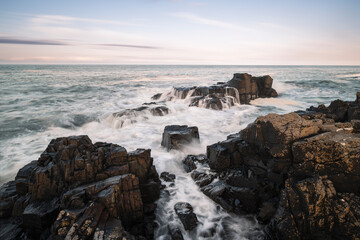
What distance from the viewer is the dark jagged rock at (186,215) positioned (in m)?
5.43

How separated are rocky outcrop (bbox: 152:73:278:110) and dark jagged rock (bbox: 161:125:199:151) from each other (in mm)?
9119

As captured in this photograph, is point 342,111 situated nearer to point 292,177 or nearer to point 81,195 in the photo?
point 292,177

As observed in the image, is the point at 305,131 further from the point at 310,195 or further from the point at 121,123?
the point at 121,123

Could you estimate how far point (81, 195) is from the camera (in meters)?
4.86

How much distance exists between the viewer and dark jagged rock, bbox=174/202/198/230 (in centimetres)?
543

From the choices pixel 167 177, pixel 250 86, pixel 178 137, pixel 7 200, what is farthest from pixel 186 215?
pixel 250 86

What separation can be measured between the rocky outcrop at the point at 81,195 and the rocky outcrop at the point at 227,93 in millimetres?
14009

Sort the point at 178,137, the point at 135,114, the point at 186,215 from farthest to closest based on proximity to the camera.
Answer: the point at 135,114
the point at 178,137
the point at 186,215

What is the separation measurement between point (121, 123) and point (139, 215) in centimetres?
998

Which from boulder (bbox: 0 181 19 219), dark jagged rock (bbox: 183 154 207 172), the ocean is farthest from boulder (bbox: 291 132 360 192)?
boulder (bbox: 0 181 19 219)

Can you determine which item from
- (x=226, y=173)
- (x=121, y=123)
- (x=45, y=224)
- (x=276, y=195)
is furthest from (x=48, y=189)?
(x=121, y=123)

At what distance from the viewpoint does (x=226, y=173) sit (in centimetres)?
705

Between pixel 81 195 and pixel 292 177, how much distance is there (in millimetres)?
5224

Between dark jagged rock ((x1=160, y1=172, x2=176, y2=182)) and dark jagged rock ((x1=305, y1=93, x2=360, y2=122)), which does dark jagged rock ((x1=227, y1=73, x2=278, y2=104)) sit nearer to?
dark jagged rock ((x1=305, y1=93, x2=360, y2=122))
